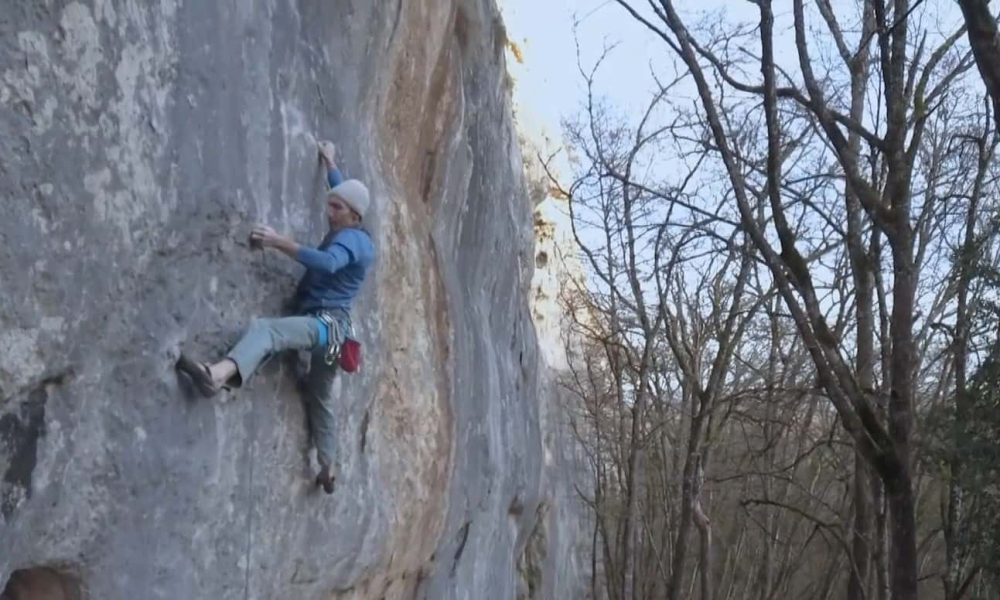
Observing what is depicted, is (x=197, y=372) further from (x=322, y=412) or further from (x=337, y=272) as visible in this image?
(x=322, y=412)

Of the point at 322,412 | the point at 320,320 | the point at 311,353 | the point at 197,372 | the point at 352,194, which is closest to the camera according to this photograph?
the point at 197,372

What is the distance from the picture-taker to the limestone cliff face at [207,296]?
4.75 m

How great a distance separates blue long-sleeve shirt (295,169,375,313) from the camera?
5.96 meters

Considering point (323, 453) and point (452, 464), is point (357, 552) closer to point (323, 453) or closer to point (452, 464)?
point (323, 453)

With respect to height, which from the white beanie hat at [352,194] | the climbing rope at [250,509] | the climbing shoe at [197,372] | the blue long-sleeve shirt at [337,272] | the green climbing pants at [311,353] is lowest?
the climbing rope at [250,509]

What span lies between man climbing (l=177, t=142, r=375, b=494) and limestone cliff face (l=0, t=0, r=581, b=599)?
0.38 feet

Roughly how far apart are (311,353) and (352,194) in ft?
2.94

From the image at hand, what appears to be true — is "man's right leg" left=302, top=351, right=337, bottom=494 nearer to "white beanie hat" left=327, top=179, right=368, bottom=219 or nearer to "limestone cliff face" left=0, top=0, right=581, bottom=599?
"limestone cliff face" left=0, top=0, right=581, bottom=599

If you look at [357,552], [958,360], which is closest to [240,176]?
[357,552]

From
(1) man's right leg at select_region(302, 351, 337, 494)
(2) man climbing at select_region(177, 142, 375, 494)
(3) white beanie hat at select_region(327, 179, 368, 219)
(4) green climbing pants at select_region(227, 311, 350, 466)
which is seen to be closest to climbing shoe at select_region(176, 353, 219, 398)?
(2) man climbing at select_region(177, 142, 375, 494)

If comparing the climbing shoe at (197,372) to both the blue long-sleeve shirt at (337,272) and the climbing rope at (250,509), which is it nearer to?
the climbing rope at (250,509)

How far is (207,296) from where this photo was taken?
5746mm

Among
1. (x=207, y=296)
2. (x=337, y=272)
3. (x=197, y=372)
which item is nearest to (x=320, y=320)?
(x=337, y=272)

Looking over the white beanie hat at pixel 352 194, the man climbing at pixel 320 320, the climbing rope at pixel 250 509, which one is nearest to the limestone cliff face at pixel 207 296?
the climbing rope at pixel 250 509
